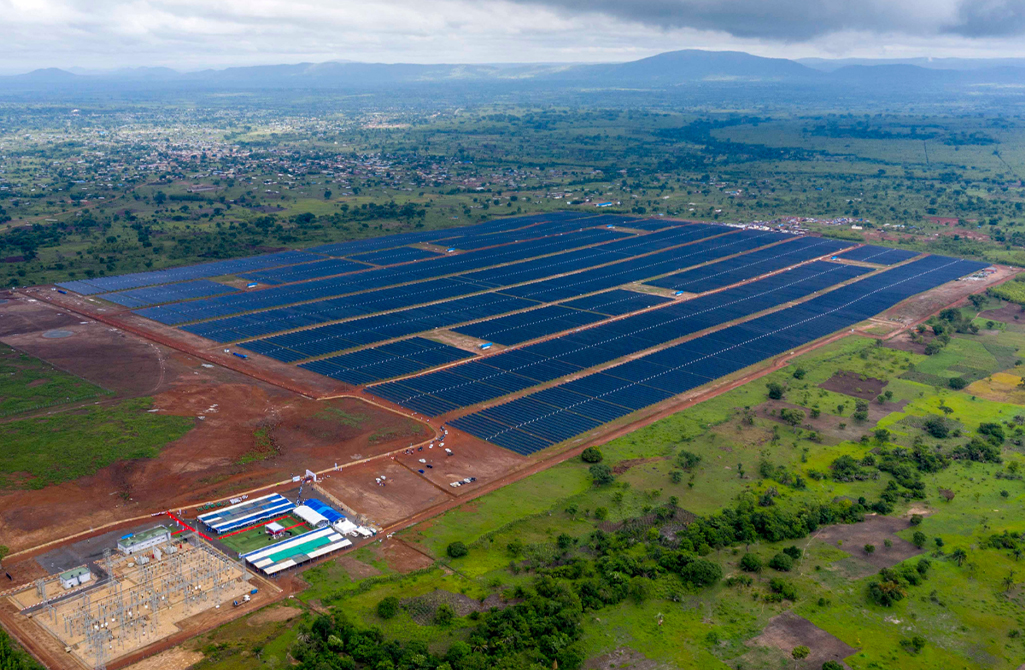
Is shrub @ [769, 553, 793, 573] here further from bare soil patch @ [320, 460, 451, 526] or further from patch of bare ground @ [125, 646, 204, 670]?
patch of bare ground @ [125, 646, 204, 670]

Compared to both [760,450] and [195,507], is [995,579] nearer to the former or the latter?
[760,450]

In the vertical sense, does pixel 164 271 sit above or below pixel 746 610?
above

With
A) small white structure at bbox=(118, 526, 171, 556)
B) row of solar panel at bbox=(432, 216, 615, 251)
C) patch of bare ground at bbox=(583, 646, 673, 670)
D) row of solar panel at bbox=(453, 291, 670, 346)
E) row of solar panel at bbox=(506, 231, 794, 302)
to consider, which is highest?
row of solar panel at bbox=(432, 216, 615, 251)

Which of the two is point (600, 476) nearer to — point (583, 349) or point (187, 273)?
point (583, 349)

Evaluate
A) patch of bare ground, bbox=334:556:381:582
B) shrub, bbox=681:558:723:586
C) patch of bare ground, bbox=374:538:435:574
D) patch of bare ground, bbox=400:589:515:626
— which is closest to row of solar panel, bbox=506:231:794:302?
patch of bare ground, bbox=374:538:435:574

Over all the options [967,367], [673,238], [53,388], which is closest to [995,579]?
[967,367]

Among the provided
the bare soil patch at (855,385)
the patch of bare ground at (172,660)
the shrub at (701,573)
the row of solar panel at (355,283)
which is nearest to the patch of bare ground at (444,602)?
the shrub at (701,573)

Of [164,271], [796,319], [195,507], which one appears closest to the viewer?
[195,507]
